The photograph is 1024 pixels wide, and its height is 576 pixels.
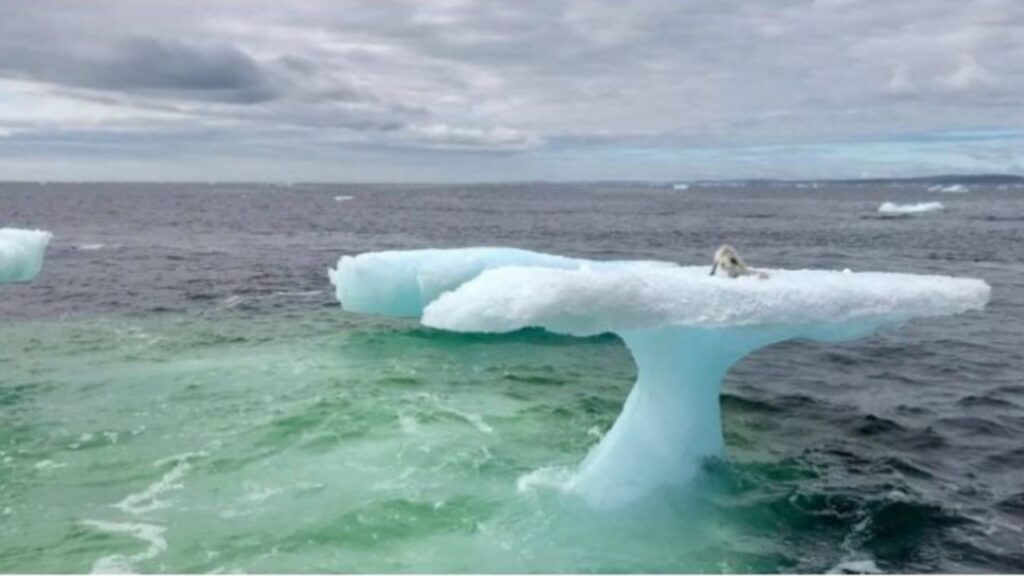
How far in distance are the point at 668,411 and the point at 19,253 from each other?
62.6 feet

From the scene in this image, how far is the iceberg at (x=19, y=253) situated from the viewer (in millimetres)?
23453

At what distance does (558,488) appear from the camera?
39.4ft

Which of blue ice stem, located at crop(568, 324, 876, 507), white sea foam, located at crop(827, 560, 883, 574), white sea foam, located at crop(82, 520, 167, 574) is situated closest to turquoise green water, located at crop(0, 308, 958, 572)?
white sea foam, located at crop(82, 520, 167, 574)

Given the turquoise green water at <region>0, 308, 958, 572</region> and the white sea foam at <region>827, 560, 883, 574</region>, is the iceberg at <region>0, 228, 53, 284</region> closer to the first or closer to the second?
the turquoise green water at <region>0, 308, 958, 572</region>

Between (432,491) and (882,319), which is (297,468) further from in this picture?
(882,319)

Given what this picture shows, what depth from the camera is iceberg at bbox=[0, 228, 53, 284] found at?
23.5m

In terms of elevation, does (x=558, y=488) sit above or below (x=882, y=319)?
→ below

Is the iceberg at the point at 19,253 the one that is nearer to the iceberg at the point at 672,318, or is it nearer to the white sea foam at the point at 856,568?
the iceberg at the point at 672,318

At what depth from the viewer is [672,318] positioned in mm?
10445

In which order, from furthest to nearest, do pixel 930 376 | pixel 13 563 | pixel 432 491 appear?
pixel 930 376 → pixel 432 491 → pixel 13 563

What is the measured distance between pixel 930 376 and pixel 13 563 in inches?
685

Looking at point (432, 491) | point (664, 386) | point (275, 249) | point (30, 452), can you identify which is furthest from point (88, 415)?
point (275, 249)

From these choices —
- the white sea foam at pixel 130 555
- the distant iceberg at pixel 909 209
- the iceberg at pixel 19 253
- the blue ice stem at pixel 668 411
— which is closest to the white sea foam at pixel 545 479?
the blue ice stem at pixel 668 411

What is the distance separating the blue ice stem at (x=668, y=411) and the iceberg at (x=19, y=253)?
17986 millimetres
